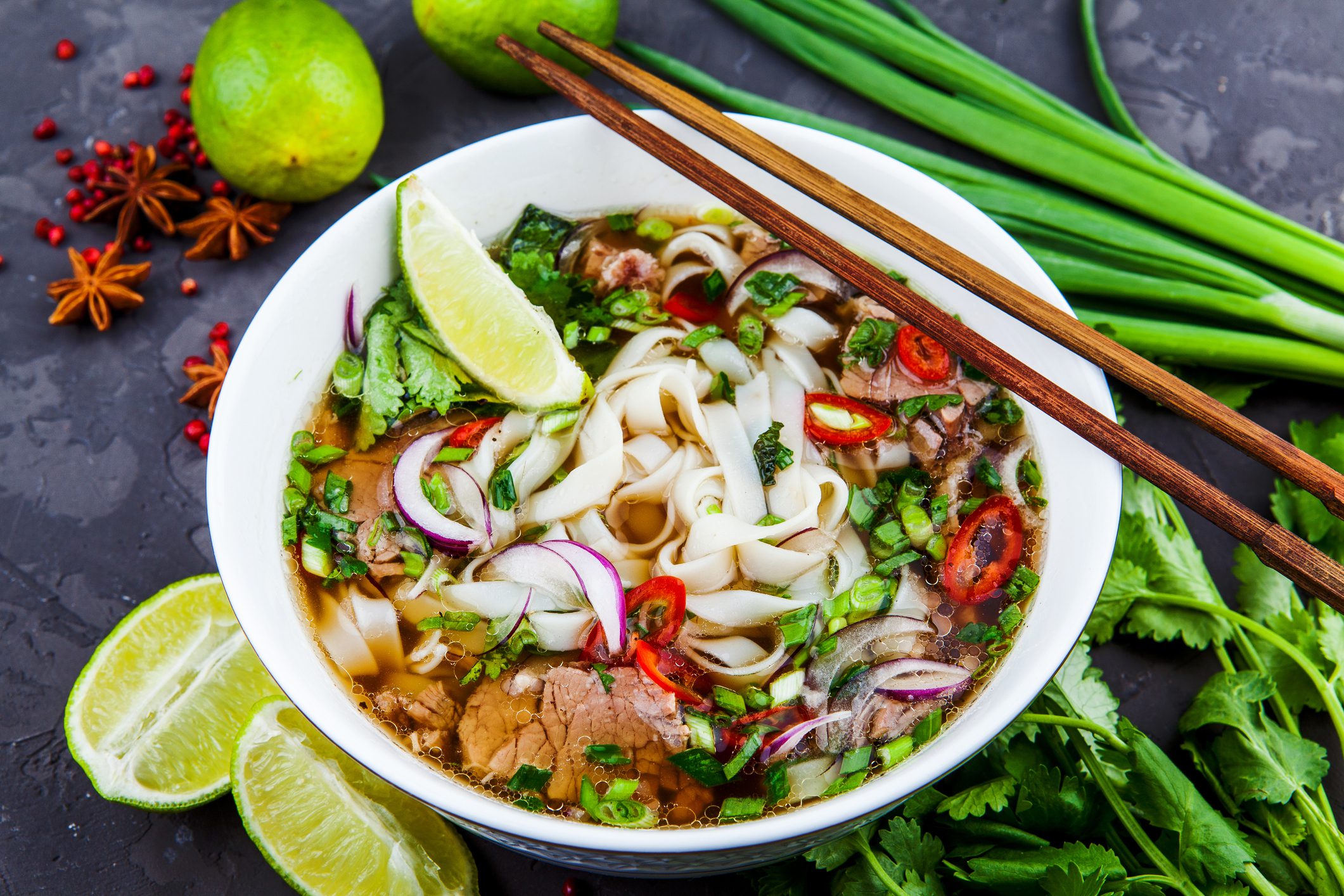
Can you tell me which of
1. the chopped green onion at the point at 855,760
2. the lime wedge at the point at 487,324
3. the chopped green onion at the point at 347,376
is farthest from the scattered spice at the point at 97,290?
the chopped green onion at the point at 855,760

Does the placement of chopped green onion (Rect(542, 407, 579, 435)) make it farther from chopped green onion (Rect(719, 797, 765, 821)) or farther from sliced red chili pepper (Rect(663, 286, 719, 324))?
chopped green onion (Rect(719, 797, 765, 821))

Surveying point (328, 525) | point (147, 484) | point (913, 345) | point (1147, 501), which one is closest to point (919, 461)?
point (913, 345)

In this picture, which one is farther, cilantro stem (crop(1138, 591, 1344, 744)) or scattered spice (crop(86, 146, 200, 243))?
scattered spice (crop(86, 146, 200, 243))

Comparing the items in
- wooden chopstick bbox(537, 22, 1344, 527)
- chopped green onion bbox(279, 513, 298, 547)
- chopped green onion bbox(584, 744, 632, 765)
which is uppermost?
wooden chopstick bbox(537, 22, 1344, 527)

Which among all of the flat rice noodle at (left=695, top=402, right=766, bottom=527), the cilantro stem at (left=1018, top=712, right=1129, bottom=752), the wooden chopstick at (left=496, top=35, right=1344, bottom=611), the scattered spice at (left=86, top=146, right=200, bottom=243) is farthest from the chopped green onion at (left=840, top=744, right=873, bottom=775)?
the scattered spice at (left=86, top=146, right=200, bottom=243)

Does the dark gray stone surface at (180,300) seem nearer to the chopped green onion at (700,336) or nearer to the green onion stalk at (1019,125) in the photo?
the green onion stalk at (1019,125)

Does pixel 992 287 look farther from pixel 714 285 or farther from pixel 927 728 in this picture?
pixel 927 728
